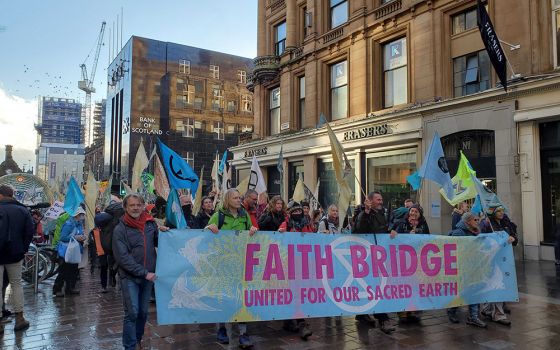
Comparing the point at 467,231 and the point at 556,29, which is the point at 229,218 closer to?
the point at 467,231

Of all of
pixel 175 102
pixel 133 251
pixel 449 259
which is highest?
pixel 175 102

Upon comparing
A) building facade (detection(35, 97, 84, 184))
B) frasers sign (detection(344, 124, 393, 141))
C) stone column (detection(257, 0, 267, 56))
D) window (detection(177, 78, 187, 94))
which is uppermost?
building facade (detection(35, 97, 84, 184))

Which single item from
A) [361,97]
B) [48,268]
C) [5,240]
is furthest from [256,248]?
[361,97]

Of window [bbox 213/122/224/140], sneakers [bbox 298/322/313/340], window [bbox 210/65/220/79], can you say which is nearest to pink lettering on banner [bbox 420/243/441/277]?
sneakers [bbox 298/322/313/340]

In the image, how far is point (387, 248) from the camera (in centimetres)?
648

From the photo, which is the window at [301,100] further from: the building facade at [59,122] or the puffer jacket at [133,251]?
the building facade at [59,122]

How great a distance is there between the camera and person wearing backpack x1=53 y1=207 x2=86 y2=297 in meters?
8.92

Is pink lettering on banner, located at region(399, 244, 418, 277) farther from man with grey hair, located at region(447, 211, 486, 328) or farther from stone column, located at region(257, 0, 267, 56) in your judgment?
stone column, located at region(257, 0, 267, 56)

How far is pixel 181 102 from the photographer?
55469 mm

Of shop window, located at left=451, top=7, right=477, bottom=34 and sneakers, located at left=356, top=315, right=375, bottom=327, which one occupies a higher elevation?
shop window, located at left=451, top=7, right=477, bottom=34

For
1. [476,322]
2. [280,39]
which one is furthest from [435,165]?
[280,39]

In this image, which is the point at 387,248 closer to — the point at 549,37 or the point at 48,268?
the point at 48,268

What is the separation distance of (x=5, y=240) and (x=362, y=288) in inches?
201

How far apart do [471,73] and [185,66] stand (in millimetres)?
45752
